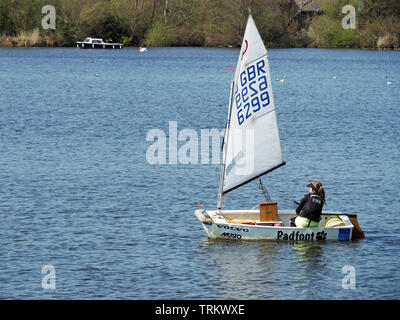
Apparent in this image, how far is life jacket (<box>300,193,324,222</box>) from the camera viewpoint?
87.8 ft

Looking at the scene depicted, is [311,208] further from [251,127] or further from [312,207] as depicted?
[251,127]

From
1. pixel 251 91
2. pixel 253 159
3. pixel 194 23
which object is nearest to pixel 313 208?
pixel 253 159

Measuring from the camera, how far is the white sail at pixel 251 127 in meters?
28.6

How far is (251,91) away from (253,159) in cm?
255

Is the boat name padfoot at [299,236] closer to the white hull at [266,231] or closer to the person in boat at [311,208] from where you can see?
the white hull at [266,231]

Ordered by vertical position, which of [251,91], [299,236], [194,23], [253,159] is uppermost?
[194,23]

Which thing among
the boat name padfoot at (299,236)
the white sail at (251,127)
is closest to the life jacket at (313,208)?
the boat name padfoot at (299,236)

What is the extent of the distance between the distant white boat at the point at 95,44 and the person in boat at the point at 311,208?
504ft

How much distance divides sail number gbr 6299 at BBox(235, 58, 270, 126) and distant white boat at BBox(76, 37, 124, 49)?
15105 centimetres

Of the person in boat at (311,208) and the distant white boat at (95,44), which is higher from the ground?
the distant white boat at (95,44)

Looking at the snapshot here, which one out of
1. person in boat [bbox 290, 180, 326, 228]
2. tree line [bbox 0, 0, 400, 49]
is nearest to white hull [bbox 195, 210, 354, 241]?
person in boat [bbox 290, 180, 326, 228]

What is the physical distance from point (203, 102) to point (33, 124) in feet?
73.8

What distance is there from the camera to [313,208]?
87.9 feet
